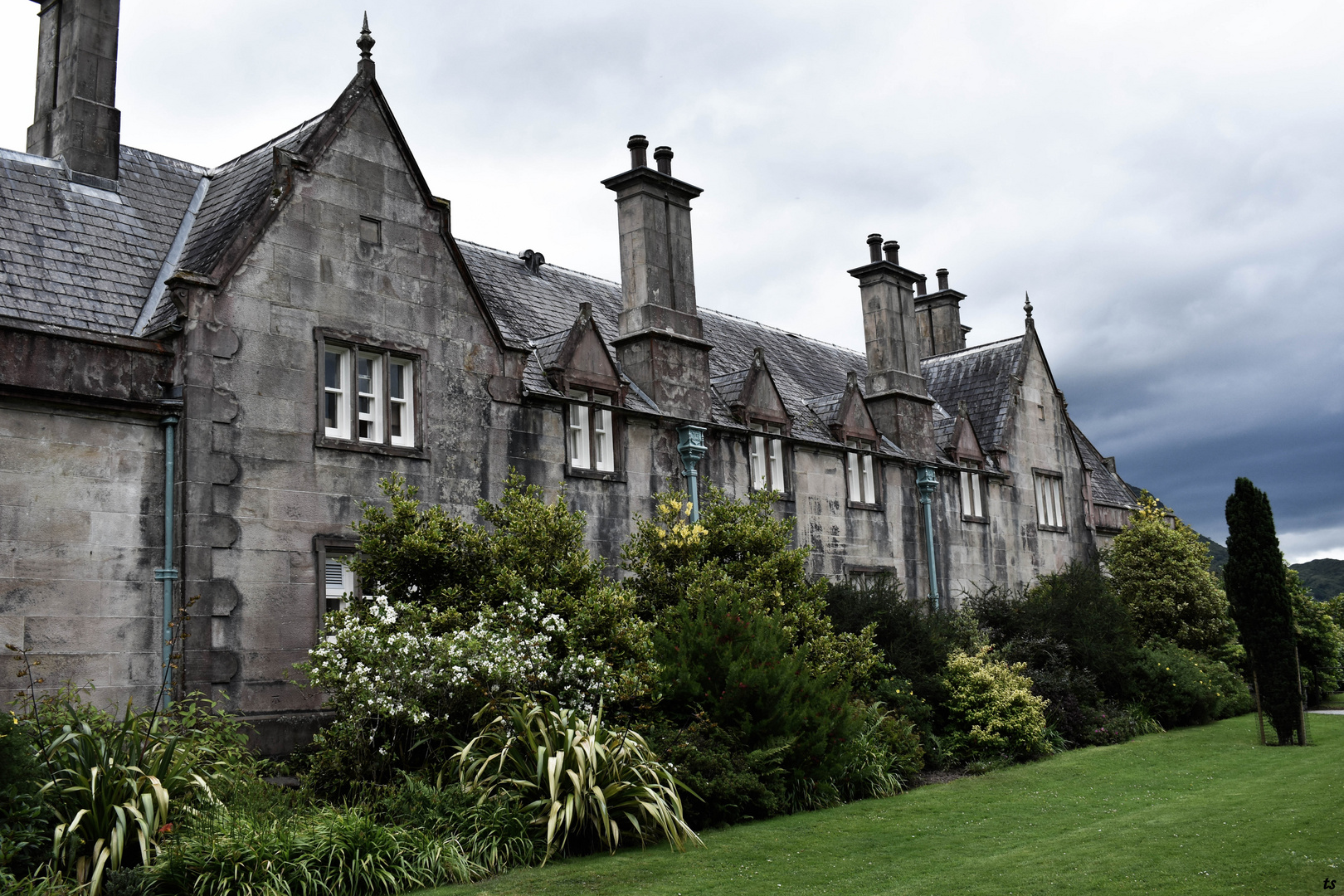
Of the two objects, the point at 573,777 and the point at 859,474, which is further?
the point at 859,474

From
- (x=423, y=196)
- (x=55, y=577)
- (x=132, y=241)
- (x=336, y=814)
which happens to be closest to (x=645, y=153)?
(x=423, y=196)

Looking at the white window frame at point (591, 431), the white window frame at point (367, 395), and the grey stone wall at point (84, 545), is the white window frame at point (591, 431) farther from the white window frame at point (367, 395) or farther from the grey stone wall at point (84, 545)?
the grey stone wall at point (84, 545)

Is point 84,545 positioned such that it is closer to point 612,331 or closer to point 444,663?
point 444,663

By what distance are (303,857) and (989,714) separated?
1241cm

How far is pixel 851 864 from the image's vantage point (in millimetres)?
11531

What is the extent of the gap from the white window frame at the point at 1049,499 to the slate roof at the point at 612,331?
664cm

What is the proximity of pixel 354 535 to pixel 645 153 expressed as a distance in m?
10.8

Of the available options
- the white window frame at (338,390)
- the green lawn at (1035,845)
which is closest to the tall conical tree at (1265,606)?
the green lawn at (1035,845)

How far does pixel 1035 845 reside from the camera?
40.0 feet

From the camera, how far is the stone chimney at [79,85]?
18297mm

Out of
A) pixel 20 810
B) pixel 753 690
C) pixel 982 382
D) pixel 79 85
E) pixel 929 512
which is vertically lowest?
pixel 20 810

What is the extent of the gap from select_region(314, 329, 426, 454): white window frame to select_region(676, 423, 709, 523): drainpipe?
5.96m

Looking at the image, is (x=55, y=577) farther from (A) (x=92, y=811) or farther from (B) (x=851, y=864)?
(B) (x=851, y=864)

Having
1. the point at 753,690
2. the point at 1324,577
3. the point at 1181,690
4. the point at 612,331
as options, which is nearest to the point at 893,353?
the point at 612,331
